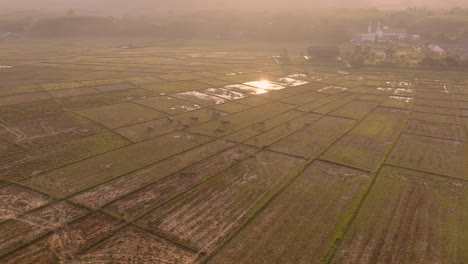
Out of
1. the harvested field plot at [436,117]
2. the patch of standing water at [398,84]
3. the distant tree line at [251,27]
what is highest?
the distant tree line at [251,27]

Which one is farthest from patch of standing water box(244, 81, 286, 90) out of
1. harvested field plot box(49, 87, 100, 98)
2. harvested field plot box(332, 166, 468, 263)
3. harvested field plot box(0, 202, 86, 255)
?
harvested field plot box(0, 202, 86, 255)

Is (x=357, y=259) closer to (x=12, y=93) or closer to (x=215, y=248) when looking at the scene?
(x=215, y=248)

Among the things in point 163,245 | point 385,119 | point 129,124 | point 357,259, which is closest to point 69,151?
point 129,124

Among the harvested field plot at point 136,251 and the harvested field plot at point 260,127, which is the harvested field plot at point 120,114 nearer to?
the harvested field plot at point 260,127

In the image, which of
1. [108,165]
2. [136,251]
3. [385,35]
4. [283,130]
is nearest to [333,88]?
[283,130]

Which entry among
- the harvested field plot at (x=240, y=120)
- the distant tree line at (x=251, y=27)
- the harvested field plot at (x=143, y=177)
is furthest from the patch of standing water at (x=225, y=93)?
the distant tree line at (x=251, y=27)
